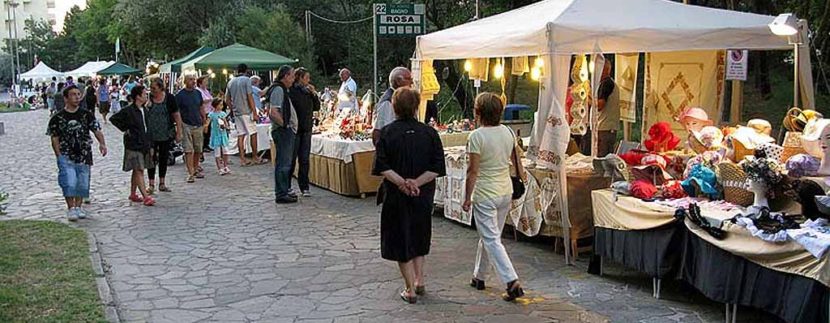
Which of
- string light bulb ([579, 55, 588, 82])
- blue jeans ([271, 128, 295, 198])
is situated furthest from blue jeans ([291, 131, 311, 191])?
string light bulb ([579, 55, 588, 82])

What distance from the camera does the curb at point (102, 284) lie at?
16.3 feet

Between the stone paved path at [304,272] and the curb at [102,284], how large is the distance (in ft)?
0.20

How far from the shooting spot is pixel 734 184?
5.04 metres

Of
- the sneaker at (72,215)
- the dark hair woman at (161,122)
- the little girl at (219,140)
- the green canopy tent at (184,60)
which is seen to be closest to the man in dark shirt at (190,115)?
the dark hair woman at (161,122)

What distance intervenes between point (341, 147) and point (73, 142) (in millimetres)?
3262

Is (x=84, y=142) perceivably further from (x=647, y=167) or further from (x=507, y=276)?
(x=647, y=167)

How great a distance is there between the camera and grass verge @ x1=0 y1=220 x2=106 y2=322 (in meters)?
4.90

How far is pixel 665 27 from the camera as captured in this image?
607 cm

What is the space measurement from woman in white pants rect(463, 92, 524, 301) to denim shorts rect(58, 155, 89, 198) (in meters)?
5.06

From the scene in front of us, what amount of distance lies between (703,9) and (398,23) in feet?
19.3

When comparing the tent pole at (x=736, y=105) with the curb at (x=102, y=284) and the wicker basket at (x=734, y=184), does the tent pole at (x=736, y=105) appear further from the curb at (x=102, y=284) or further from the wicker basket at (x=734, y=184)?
the curb at (x=102, y=284)

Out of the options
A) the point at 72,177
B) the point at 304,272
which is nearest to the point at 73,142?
the point at 72,177

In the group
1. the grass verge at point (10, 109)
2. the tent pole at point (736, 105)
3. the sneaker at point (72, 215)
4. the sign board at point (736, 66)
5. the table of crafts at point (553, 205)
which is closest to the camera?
the table of crafts at point (553, 205)

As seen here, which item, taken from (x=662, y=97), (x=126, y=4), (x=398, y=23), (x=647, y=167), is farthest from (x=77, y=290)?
(x=126, y=4)
